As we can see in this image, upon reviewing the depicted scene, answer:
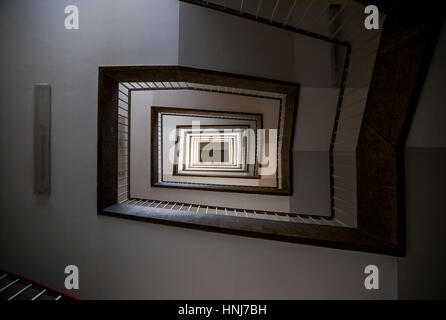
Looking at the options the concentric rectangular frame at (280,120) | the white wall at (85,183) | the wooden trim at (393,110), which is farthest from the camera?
the concentric rectangular frame at (280,120)

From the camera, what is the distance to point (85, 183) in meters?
1.84

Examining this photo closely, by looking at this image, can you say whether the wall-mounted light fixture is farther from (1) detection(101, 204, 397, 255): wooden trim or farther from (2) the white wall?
(1) detection(101, 204, 397, 255): wooden trim

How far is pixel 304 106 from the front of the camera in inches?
94.4

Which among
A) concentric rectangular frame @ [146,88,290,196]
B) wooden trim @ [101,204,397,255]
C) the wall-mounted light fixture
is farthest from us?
concentric rectangular frame @ [146,88,290,196]

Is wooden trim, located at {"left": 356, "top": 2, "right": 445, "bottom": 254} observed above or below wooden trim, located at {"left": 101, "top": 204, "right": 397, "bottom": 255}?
above

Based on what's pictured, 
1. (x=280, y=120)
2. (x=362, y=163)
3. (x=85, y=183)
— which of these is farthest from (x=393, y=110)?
(x=85, y=183)

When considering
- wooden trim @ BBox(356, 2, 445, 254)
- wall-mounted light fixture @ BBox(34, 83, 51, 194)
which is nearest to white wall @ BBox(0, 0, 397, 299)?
wall-mounted light fixture @ BBox(34, 83, 51, 194)

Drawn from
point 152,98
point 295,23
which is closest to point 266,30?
point 295,23

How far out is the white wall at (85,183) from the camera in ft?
5.20

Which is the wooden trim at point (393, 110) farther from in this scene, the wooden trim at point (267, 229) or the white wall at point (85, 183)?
the white wall at point (85, 183)

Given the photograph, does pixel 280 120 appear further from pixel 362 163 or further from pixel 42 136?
pixel 42 136

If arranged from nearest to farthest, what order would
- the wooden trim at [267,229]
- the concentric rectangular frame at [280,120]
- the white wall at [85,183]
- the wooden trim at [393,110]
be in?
the wooden trim at [393,110], the wooden trim at [267,229], the white wall at [85,183], the concentric rectangular frame at [280,120]

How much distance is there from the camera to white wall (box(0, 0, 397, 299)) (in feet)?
5.20

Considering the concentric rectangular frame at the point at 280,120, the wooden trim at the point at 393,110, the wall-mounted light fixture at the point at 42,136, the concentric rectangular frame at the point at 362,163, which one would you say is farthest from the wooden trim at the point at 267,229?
the concentric rectangular frame at the point at 280,120
